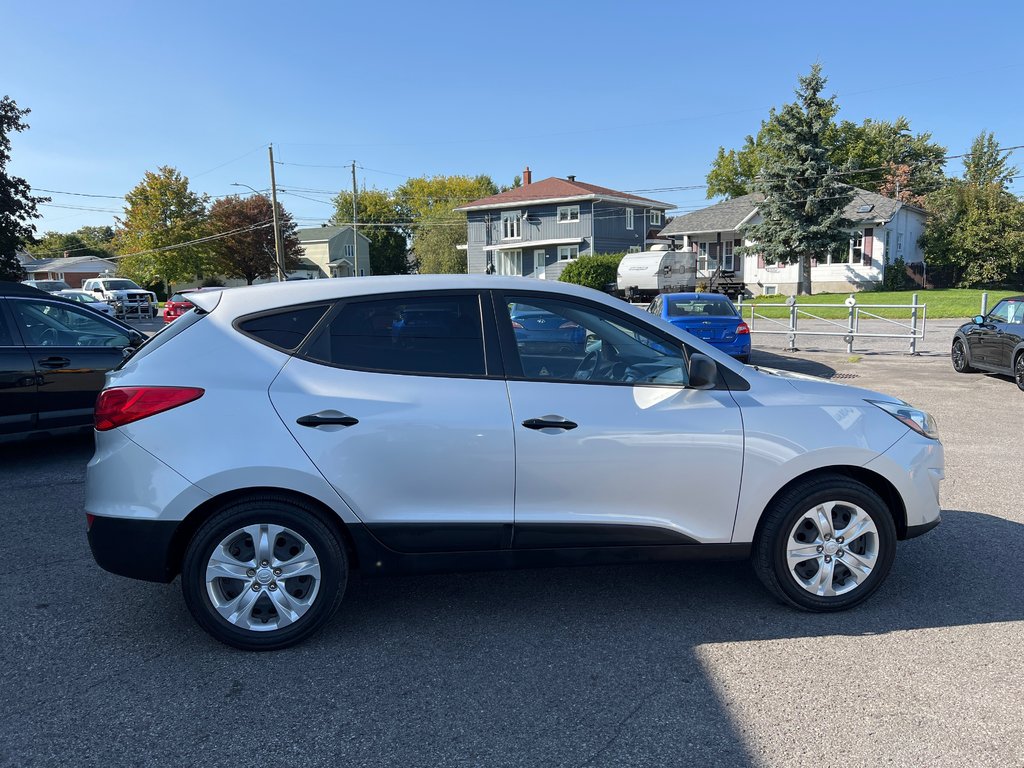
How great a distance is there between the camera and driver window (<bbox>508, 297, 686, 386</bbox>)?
3.80 m

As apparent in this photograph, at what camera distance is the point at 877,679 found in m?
3.32

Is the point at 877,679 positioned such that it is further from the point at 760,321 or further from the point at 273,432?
the point at 760,321

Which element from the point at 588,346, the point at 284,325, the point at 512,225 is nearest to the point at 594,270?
the point at 512,225

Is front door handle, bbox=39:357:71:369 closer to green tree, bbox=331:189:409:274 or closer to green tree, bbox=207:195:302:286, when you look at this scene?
green tree, bbox=207:195:302:286

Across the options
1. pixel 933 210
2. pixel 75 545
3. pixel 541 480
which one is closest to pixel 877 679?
pixel 541 480

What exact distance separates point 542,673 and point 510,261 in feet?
165

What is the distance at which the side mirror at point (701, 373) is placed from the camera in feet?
12.1

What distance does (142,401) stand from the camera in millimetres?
3488

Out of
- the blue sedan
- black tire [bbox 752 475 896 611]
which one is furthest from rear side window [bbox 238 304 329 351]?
the blue sedan

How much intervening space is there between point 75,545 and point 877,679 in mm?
5006

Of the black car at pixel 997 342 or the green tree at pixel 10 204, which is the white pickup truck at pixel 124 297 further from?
the black car at pixel 997 342

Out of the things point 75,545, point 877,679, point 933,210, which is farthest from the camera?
point 933,210

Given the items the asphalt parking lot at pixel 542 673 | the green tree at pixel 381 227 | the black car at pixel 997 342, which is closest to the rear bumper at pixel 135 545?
the asphalt parking lot at pixel 542 673

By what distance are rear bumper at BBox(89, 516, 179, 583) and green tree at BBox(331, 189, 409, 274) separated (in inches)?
2835
